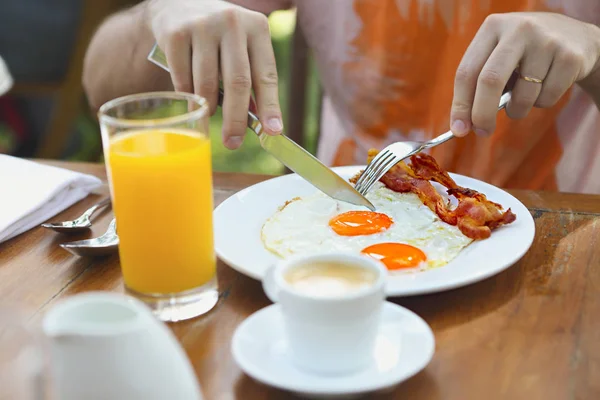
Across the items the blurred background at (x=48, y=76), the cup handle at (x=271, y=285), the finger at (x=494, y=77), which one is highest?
the finger at (x=494, y=77)

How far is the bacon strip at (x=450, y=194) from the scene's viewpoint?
1217mm

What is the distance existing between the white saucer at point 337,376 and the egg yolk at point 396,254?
0.17m

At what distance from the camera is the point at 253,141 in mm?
4457

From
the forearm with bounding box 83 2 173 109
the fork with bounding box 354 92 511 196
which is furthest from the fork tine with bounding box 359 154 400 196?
the forearm with bounding box 83 2 173 109

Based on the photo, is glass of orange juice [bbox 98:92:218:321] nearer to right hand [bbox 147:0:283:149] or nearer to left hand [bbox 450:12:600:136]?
right hand [bbox 147:0:283:149]

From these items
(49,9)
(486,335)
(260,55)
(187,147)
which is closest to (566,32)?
(260,55)

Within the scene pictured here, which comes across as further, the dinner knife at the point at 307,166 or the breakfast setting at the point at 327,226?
the dinner knife at the point at 307,166

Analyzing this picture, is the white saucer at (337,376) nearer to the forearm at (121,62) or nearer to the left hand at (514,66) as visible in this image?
the left hand at (514,66)

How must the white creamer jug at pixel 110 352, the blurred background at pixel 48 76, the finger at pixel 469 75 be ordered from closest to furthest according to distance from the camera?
the white creamer jug at pixel 110 352, the finger at pixel 469 75, the blurred background at pixel 48 76

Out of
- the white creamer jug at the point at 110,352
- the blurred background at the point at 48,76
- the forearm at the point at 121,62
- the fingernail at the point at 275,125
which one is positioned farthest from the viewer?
the blurred background at the point at 48,76

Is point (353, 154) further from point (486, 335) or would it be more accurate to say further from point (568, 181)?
point (486, 335)

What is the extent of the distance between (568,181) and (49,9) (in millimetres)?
2646

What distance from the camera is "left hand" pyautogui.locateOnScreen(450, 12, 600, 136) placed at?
1.34 metres

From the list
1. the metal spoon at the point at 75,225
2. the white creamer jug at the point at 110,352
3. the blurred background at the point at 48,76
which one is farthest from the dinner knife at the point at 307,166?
the blurred background at the point at 48,76
